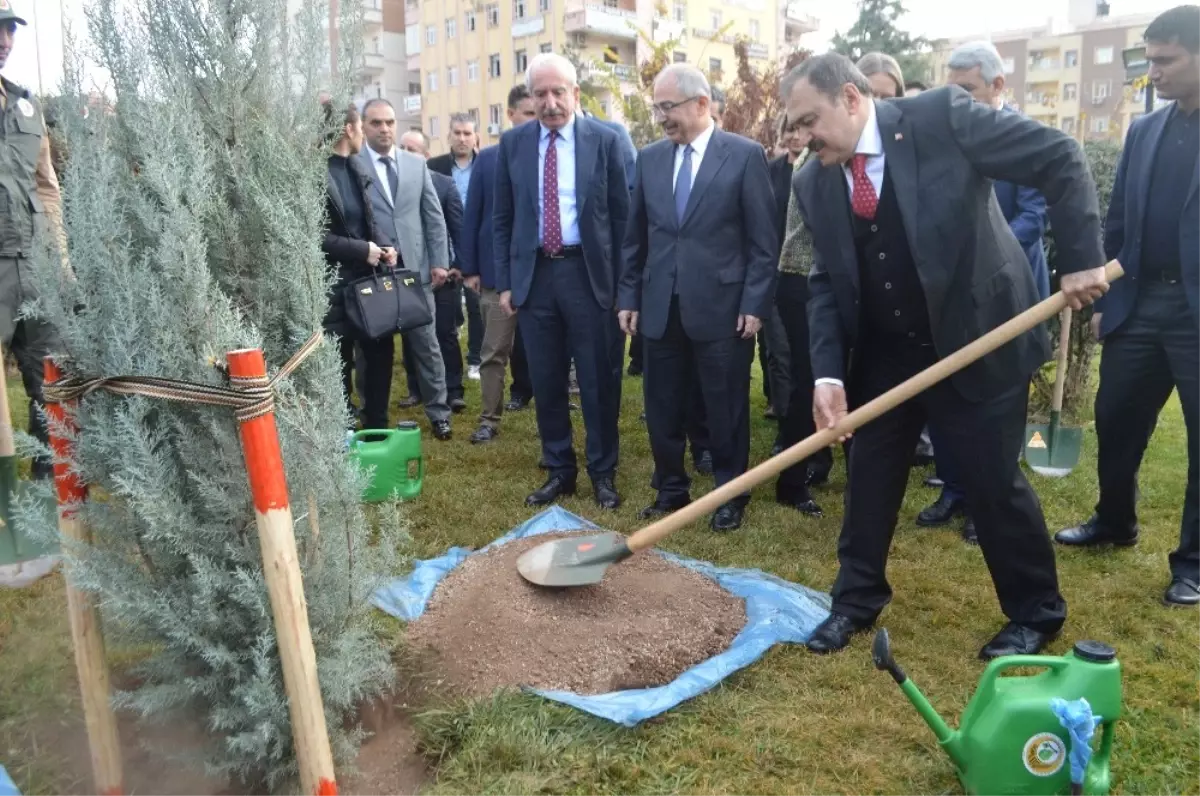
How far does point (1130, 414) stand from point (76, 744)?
171 inches

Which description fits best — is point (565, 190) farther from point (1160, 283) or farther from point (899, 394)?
point (1160, 283)

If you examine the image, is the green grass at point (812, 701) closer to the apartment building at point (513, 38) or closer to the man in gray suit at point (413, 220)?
the man in gray suit at point (413, 220)

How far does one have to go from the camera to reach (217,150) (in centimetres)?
225

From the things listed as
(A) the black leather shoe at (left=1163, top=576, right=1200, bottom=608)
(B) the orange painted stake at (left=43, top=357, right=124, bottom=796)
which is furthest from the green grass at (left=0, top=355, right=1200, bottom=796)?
(B) the orange painted stake at (left=43, top=357, right=124, bottom=796)

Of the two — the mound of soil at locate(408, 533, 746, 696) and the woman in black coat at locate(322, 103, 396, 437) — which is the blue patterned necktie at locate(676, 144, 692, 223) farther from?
the woman in black coat at locate(322, 103, 396, 437)

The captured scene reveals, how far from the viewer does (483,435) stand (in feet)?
20.8

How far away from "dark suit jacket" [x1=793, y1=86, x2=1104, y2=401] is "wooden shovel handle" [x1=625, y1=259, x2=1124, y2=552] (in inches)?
4.5

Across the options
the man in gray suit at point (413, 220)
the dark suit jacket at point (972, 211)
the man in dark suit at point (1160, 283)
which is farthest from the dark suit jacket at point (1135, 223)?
the man in gray suit at point (413, 220)

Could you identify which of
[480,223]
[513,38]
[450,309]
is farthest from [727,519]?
[513,38]

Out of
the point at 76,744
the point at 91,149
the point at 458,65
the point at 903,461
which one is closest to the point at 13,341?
the point at 76,744

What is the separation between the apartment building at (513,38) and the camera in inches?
1542

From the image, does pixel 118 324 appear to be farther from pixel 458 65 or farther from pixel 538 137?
pixel 458 65

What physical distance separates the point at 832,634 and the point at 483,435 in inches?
138

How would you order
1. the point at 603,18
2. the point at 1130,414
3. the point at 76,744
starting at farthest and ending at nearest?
the point at 603,18
the point at 1130,414
the point at 76,744
